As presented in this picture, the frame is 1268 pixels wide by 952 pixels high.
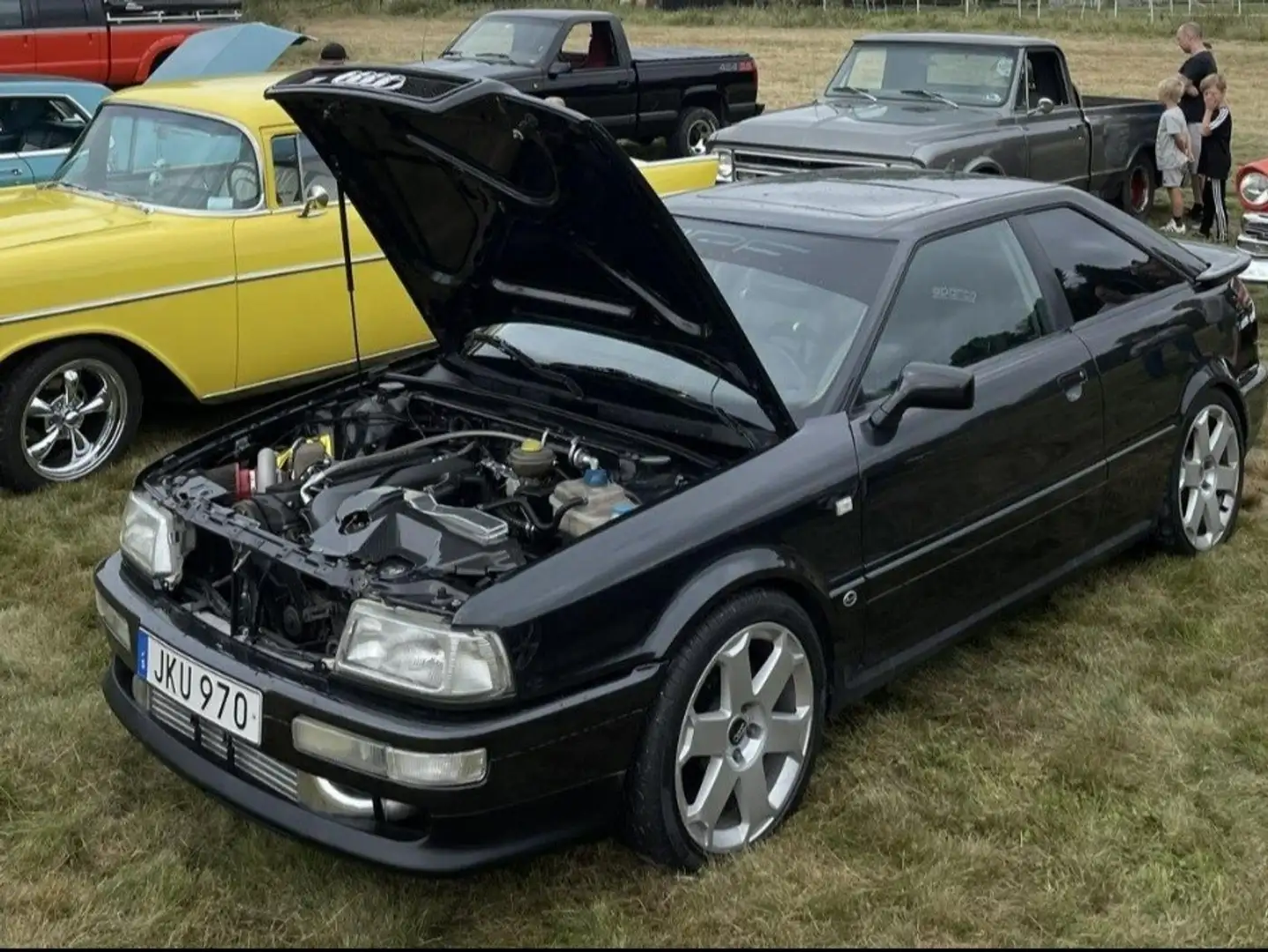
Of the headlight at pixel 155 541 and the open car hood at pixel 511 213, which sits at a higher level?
the open car hood at pixel 511 213

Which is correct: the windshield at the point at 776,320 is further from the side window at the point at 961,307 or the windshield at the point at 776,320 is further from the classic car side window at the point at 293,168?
the classic car side window at the point at 293,168

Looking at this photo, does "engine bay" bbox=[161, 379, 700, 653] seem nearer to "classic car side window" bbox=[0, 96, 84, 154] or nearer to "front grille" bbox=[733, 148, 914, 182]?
"front grille" bbox=[733, 148, 914, 182]

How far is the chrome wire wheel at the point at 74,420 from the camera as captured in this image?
589 cm

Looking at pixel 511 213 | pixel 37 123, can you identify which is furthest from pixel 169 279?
pixel 37 123

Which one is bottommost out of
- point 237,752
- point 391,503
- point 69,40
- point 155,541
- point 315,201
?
point 237,752

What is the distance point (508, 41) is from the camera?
13117 millimetres

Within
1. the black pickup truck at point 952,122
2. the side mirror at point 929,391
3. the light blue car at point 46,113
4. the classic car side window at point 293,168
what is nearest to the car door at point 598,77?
the black pickup truck at point 952,122

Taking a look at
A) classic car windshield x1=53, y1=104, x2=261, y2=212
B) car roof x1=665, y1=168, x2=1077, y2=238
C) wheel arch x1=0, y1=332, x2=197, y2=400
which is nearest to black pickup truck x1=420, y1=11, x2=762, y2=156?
classic car windshield x1=53, y1=104, x2=261, y2=212

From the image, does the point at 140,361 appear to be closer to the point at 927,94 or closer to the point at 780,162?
the point at 780,162

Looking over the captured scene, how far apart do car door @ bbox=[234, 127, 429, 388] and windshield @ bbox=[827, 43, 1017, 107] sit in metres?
5.10

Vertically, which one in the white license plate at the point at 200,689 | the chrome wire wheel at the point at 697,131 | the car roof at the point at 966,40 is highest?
the car roof at the point at 966,40

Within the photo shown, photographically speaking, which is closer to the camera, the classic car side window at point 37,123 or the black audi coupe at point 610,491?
the black audi coupe at point 610,491

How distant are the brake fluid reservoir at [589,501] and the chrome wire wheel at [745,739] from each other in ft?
1.40

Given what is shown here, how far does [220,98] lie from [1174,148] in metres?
7.48
